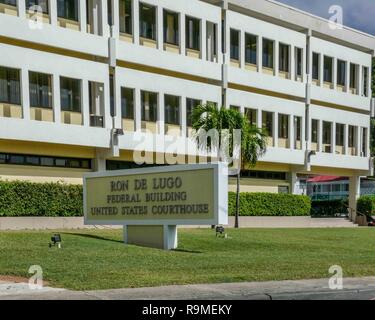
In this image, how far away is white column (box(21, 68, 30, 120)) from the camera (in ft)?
82.7

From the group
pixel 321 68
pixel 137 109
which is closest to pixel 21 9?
pixel 137 109

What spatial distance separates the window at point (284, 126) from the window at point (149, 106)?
10.9 m

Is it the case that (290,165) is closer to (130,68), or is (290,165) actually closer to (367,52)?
(367,52)

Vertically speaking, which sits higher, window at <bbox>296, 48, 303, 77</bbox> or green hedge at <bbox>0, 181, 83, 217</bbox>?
window at <bbox>296, 48, 303, 77</bbox>

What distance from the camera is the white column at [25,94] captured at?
82.7ft

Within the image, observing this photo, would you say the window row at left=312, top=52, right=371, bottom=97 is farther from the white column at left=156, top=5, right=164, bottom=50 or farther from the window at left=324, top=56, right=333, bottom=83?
the white column at left=156, top=5, right=164, bottom=50

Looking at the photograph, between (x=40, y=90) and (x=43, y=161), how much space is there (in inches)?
135

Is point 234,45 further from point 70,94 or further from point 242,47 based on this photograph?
point 70,94

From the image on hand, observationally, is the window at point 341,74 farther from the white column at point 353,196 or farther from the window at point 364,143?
the white column at point 353,196

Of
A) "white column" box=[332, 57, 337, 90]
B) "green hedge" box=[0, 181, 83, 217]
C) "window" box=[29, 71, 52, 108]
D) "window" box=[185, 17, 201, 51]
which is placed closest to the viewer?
"green hedge" box=[0, 181, 83, 217]

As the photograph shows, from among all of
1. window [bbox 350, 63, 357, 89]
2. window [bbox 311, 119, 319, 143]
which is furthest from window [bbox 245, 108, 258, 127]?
window [bbox 350, 63, 357, 89]

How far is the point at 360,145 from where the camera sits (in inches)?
1758

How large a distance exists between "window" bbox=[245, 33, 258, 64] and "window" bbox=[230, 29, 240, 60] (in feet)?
3.71

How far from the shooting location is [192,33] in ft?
109
